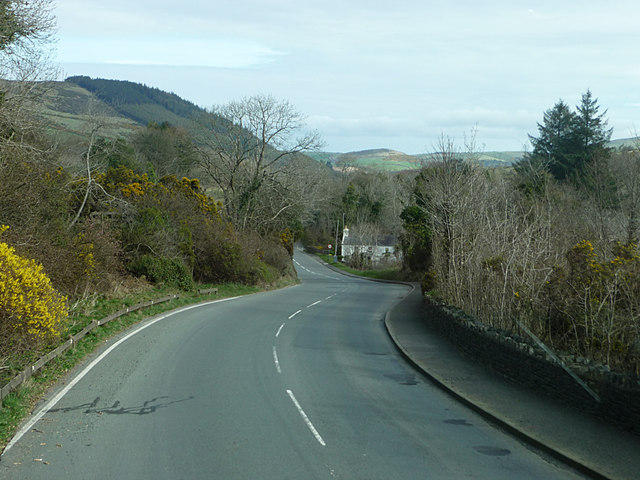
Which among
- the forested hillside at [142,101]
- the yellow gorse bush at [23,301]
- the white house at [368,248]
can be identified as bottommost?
the white house at [368,248]

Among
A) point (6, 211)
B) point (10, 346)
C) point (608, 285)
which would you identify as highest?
point (6, 211)

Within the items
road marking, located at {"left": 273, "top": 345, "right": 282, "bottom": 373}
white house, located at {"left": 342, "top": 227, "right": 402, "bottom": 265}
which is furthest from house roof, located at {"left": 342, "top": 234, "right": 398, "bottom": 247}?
road marking, located at {"left": 273, "top": 345, "right": 282, "bottom": 373}

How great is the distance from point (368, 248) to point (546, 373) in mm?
77300

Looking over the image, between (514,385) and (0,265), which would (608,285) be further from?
(0,265)

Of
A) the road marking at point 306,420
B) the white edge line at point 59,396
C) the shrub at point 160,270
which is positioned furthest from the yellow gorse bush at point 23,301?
the shrub at point 160,270

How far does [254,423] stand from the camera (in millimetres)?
9281

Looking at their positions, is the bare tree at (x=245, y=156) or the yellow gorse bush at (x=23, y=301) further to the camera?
the bare tree at (x=245, y=156)

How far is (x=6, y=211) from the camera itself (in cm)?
1694

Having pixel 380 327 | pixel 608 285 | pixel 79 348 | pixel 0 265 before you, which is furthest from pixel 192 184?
pixel 608 285

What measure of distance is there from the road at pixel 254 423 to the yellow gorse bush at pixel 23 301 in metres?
1.26

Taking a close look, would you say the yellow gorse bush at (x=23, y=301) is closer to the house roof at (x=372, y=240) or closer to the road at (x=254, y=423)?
the road at (x=254, y=423)

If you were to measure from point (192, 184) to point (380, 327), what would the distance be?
81.3ft

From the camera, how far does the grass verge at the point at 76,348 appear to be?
9.29 metres

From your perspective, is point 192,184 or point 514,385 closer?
point 514,385
